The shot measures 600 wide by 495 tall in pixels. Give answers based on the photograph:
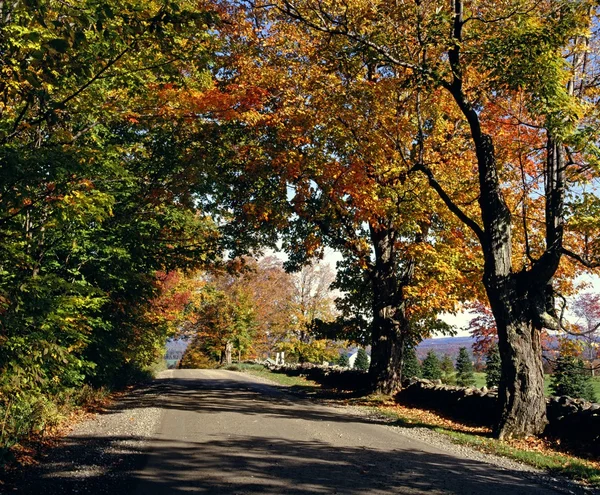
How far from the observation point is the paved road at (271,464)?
6.38 metres

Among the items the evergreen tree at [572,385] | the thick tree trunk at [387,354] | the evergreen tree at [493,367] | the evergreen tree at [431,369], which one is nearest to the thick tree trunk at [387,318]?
the thick tree trunk at [387,354]

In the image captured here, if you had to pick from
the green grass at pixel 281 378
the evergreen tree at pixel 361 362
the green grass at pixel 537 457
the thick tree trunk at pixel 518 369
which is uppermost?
the thick tree trunk at pixel 518 369

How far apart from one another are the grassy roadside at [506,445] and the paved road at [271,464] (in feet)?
3.56

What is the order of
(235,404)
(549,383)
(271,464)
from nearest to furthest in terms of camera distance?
(271,464) → (235,404) → (549,383)

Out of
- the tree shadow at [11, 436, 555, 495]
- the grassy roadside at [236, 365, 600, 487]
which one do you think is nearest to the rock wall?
the grassy roadside at [236, 365, 600, 487]

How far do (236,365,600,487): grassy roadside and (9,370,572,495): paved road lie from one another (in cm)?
109

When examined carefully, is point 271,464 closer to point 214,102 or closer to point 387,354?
point 214,102

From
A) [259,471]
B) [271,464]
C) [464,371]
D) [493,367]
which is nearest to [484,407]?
[271,464]

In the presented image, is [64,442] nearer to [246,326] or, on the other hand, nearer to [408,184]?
[408,184]

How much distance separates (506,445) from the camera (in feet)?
33.7

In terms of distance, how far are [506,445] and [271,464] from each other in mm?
5731

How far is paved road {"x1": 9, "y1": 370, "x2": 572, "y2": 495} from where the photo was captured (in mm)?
6375

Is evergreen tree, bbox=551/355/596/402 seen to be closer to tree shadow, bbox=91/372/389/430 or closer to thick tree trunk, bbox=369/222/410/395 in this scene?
thick tree trunk, bbox=369/222/410/395

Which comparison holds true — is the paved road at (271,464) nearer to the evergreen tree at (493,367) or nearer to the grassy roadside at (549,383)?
the grassy roadside at (549,383)
